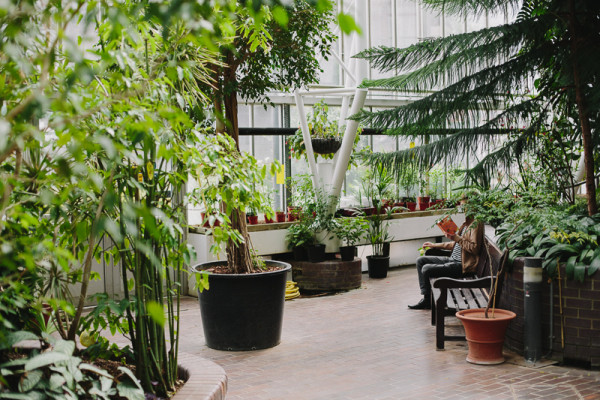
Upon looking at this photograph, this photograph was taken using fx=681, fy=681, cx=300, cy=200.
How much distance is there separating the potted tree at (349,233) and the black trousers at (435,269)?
143 centimetres

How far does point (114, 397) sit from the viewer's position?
289cm

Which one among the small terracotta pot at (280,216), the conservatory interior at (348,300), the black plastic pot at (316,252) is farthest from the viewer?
the small terracotta pot at (280,216)

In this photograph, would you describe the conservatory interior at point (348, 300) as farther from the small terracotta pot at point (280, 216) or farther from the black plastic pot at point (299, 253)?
the small terracotta pot at point (280, 216)

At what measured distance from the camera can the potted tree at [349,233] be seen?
8961 millimetres

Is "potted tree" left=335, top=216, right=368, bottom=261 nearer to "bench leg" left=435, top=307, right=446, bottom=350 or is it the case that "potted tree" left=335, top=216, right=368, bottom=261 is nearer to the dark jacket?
the dark jacket

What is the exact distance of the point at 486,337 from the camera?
207 inches

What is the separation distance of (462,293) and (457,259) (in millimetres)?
707

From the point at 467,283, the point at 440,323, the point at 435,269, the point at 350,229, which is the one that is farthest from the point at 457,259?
the point at 350,229

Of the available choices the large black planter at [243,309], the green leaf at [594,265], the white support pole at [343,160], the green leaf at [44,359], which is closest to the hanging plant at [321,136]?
the white support pole at [343,160]

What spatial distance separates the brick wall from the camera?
201 inches

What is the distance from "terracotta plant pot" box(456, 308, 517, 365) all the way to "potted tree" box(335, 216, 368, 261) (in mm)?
3630

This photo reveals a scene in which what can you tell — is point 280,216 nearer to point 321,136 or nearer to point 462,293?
point 321,136

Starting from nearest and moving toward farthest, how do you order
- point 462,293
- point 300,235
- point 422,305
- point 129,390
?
point 129,390, point 462,293, point 422,305, point 300,235

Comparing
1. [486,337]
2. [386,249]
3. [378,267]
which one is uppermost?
[386,249]
